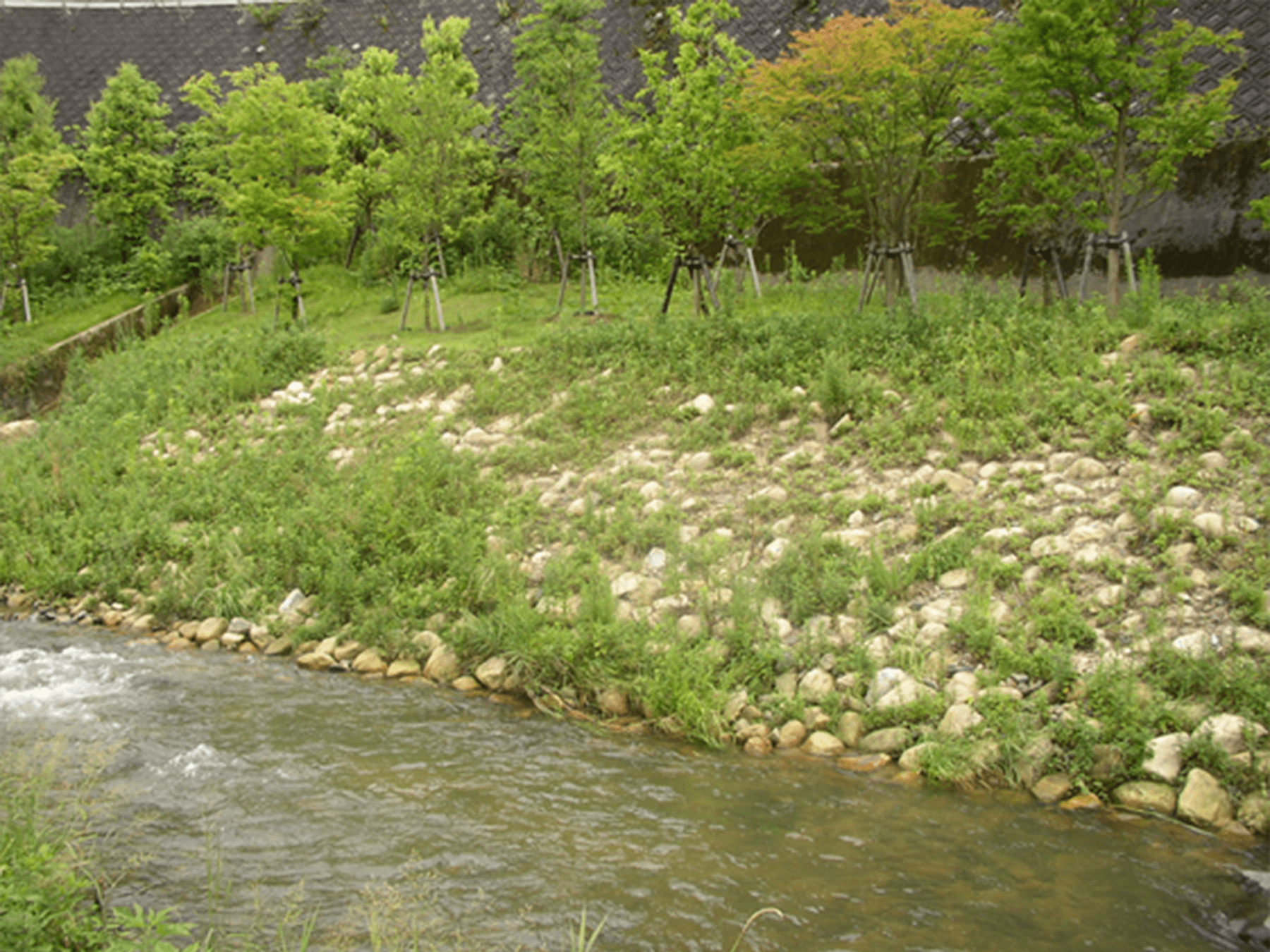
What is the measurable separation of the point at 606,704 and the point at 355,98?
1877 cm

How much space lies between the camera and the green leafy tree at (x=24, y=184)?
20.4m

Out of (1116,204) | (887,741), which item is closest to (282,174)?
(1116,204)

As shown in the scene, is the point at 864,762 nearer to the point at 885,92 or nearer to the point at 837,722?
the point at 837,722

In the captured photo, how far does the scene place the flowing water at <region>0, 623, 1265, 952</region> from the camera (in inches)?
176

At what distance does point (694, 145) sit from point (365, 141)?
11.4 metres

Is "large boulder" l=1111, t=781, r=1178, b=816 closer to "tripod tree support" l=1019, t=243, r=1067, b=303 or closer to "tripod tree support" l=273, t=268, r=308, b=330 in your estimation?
"tripod tree support" l=1019, t=243, r=1067, b=303

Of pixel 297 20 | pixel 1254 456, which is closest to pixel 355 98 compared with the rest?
pixel 297 20

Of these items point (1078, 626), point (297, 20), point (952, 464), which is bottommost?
point (1078, 626)

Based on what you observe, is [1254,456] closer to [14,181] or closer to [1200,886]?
[1200,886]

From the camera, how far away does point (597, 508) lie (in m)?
9.37

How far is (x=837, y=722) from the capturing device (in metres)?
6.65

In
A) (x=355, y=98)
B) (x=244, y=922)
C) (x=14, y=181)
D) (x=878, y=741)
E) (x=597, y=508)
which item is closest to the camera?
(x=244, y=922)

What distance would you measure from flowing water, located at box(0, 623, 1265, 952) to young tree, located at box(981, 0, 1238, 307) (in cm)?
740

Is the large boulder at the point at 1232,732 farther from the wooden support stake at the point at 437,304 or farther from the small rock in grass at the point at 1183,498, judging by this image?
the wooden support stake at the point at 437,304
